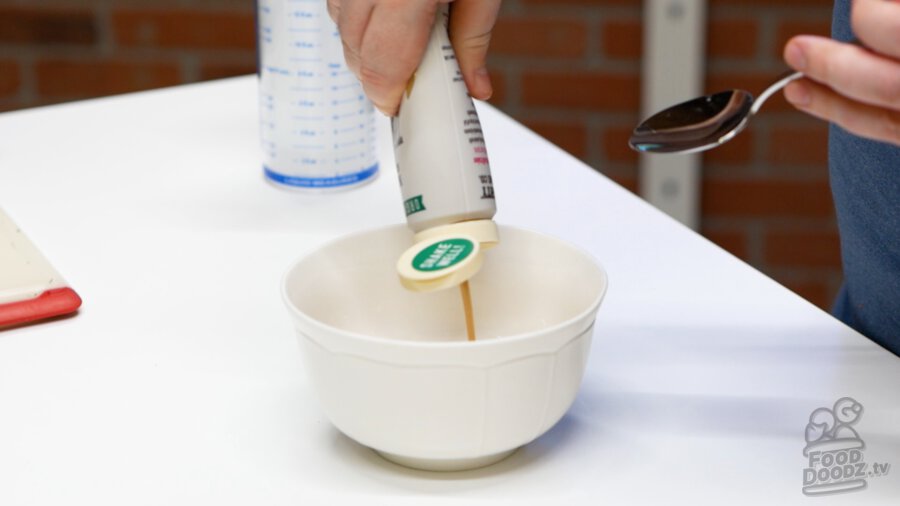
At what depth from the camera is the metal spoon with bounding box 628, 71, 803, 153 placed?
0.60 metres

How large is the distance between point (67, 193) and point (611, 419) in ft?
1.67

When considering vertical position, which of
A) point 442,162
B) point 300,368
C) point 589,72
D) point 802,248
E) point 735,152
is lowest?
point 802,248

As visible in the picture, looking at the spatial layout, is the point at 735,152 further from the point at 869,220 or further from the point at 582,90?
the point at 869,220

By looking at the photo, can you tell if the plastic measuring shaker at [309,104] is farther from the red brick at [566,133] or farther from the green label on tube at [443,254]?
the red brick at [566,133]

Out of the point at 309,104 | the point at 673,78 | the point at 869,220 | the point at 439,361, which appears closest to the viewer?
the point at 439,361

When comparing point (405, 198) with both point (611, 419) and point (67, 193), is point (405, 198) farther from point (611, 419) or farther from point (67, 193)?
point (67, 193)

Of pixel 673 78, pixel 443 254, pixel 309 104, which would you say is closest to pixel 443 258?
pixel 443 254

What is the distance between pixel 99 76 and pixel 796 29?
3.44 ft

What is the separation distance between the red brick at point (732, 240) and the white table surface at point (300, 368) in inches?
35.3

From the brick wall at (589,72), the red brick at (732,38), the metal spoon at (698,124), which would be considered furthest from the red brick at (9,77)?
the metal spoon at (698,124)

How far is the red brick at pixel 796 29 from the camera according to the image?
168 centimetres

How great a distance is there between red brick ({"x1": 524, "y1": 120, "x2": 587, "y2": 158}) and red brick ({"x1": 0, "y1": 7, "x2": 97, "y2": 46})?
689 millimetres

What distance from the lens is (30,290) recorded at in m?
0.73

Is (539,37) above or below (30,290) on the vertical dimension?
below
